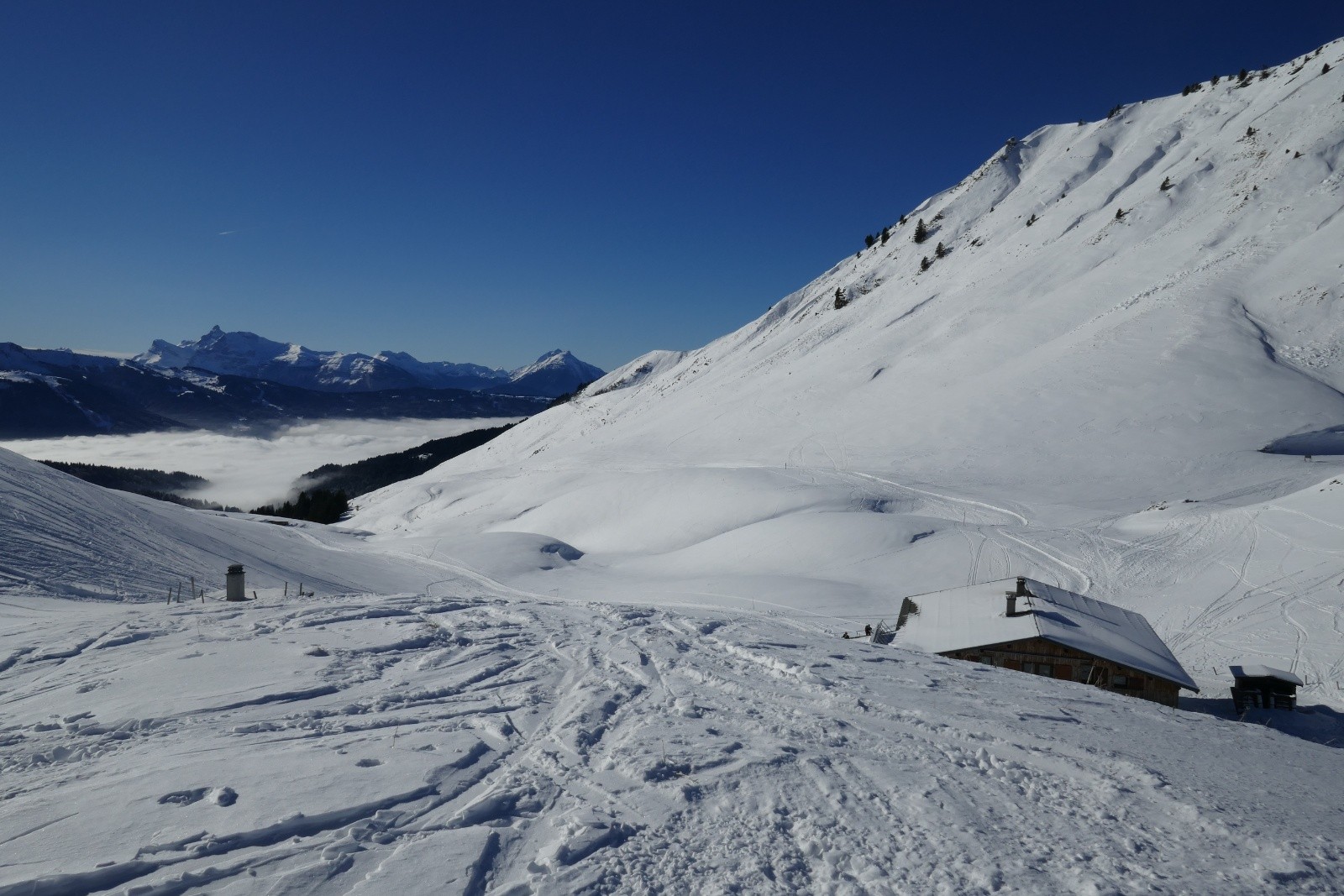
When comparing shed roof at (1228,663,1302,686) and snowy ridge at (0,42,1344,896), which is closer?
snowy ridge at (0,42,1344,896)

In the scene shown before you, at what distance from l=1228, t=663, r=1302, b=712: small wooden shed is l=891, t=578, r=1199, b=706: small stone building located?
240 cm

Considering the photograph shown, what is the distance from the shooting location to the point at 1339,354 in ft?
184

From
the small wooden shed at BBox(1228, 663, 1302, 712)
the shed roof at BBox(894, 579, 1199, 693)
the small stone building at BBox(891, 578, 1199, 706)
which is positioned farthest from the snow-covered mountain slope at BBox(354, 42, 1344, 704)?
the small stone building at BBox(891, 578, 1199, 706)

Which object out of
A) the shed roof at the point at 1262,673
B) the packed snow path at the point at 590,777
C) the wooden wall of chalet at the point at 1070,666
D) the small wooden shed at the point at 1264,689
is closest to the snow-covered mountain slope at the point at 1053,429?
the shed roof at the point at 1262,673

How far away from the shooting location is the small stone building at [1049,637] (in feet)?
64.8

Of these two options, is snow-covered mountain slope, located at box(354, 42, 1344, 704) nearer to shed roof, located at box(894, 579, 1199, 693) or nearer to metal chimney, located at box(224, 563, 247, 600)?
shed roof, located at box(894, 579, 1199, 693)

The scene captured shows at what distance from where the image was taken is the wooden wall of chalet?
19703 mm

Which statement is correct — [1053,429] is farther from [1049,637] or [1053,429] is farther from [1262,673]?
[1049,637]

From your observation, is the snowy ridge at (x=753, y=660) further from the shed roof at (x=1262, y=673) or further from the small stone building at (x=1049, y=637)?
the small stone building at (x=1049, y=637)

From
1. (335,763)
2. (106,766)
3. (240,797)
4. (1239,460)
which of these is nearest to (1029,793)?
(335,763)

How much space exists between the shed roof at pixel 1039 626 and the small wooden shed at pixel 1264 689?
1273 mm

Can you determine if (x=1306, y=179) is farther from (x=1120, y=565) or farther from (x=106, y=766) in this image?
(x=106, y=766)

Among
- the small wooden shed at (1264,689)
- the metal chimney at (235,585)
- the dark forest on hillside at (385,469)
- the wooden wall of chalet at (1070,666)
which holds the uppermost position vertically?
the metal chimney at (235,585)

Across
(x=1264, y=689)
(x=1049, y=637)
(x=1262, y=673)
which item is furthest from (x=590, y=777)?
(x=1264, y=689)
